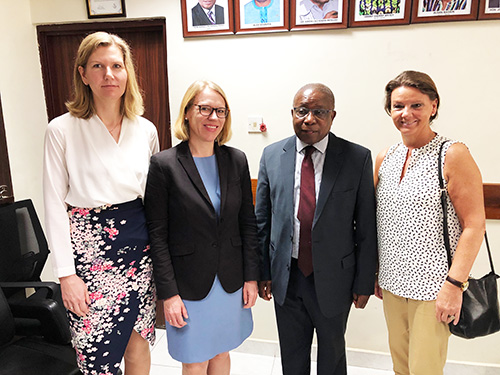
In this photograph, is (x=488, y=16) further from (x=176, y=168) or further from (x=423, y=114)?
(x=176, y=168)

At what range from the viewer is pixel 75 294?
4.26 feet

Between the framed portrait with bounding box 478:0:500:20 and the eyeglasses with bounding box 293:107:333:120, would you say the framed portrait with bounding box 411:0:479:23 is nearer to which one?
the framed portrait with bounding box 478:0:500:20

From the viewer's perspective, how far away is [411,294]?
→ 4.47 ft

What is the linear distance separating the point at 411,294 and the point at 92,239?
1181 millimetres

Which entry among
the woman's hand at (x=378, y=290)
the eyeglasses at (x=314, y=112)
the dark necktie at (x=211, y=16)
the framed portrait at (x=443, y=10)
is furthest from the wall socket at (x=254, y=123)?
the woman's hand at (x=378, y=290)

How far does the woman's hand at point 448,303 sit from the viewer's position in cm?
129

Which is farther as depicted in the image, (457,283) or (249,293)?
(249,293)

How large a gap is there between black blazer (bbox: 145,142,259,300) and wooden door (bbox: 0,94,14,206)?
1.43 m

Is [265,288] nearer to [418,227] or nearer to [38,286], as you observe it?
[418,227]

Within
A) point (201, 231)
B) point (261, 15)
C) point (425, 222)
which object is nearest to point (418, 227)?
point (425, 222)

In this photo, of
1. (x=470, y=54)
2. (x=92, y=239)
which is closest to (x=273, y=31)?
(x=470, y=54)

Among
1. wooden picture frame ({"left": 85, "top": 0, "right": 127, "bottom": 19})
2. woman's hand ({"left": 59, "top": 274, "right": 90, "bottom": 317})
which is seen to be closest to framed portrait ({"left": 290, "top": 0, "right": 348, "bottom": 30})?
wooden picture frame ({"left": 85, "top": 0, "right": 127, "bottom": 19})

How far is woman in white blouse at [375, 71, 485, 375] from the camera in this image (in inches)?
50.4

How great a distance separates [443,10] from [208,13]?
4.19 ft
